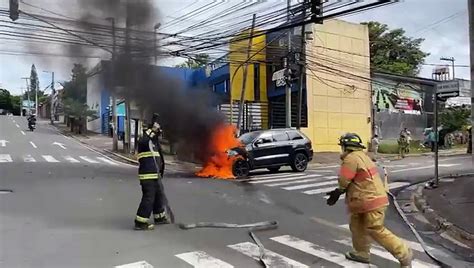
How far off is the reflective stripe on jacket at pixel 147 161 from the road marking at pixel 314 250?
2126 mm

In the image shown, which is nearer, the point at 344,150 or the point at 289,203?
the point at 344,150

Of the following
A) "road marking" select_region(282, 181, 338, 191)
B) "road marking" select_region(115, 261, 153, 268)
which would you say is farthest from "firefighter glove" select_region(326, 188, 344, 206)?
"road marking" select_region(282, 181, 338, 191)

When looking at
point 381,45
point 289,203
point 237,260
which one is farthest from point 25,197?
point 381,45

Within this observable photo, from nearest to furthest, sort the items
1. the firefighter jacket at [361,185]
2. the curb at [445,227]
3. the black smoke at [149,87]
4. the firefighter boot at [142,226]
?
the firefighter jacket at [361,185] < the curb at [445,227] < the firefighter boot at [142,226] < the black smoke at [149,87]

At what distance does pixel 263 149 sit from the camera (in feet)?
55.0

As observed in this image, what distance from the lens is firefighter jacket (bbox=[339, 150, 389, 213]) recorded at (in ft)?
17.9

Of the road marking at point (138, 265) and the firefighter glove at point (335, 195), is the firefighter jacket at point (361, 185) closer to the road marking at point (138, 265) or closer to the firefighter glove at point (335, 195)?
the firefighter glove at point (335, 195)

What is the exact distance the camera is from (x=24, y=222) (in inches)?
309

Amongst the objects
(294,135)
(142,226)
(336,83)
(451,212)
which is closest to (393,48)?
(336,83)

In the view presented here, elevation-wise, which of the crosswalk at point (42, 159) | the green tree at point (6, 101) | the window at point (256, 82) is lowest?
the crosswalk at point (42, 159)

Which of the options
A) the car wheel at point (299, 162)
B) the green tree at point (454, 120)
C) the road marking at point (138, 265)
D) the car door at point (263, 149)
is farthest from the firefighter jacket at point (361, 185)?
the green tree at point (454, 120)

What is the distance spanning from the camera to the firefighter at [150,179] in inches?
291

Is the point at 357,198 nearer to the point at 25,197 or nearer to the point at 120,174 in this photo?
the point at 25,197

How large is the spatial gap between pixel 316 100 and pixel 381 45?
18.5 metres
